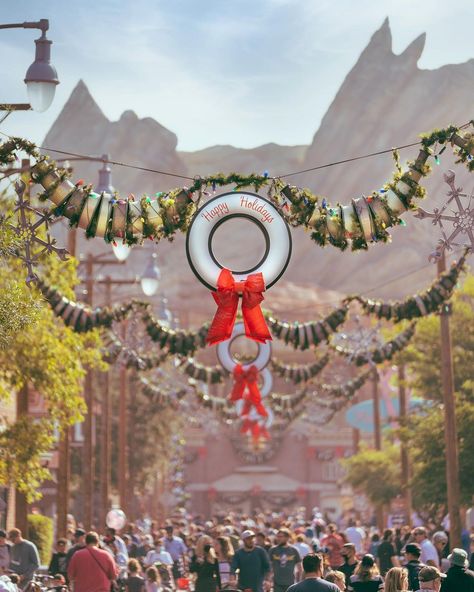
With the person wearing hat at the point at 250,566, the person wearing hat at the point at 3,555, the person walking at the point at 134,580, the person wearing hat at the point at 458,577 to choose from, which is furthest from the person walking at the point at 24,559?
the person wearing hat at the point at 458,577

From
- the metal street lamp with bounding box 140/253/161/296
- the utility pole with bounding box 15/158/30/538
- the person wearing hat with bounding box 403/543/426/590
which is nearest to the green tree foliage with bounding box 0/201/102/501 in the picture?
the utility pole with bounding box 15/158/30/538

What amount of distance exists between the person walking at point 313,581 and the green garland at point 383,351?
1818cm

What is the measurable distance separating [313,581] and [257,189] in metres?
5.80

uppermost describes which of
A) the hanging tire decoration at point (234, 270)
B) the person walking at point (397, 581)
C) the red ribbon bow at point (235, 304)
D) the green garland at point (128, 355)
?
the green garland at point (128, 355)

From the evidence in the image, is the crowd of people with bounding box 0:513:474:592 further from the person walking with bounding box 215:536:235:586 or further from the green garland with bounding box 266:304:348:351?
the green garland with bounding box 266:304:348:351

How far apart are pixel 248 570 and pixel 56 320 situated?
955cm

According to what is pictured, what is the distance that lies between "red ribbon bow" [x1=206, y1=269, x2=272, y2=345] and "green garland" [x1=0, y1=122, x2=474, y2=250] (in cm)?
117

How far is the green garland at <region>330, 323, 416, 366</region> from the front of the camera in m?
30.8

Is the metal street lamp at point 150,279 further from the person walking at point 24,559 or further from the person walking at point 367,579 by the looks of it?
the person walking at point 367,579

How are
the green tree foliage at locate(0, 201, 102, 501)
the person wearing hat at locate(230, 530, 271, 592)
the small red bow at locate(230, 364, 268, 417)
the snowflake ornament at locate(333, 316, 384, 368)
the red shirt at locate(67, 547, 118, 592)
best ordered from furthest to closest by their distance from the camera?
1. the snowflake ornament at locate(333, 316, 384, 368)
2. the small red bow at locate(230, 364, 268, 417)
3. the green tree foliage at locate(0, 201, 102, 501)
4. the person wearing hat at locate(230, 530, 271, 592)
5. the red shirt at locate(67, 547, 118, 592)

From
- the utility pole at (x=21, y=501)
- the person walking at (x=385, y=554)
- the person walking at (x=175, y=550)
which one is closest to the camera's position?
the person walking at (x=385, y=554)

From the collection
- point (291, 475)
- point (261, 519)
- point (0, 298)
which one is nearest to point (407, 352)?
point (261, 519)

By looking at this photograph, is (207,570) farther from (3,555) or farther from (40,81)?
(40,81)

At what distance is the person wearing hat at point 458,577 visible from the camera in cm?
1412
